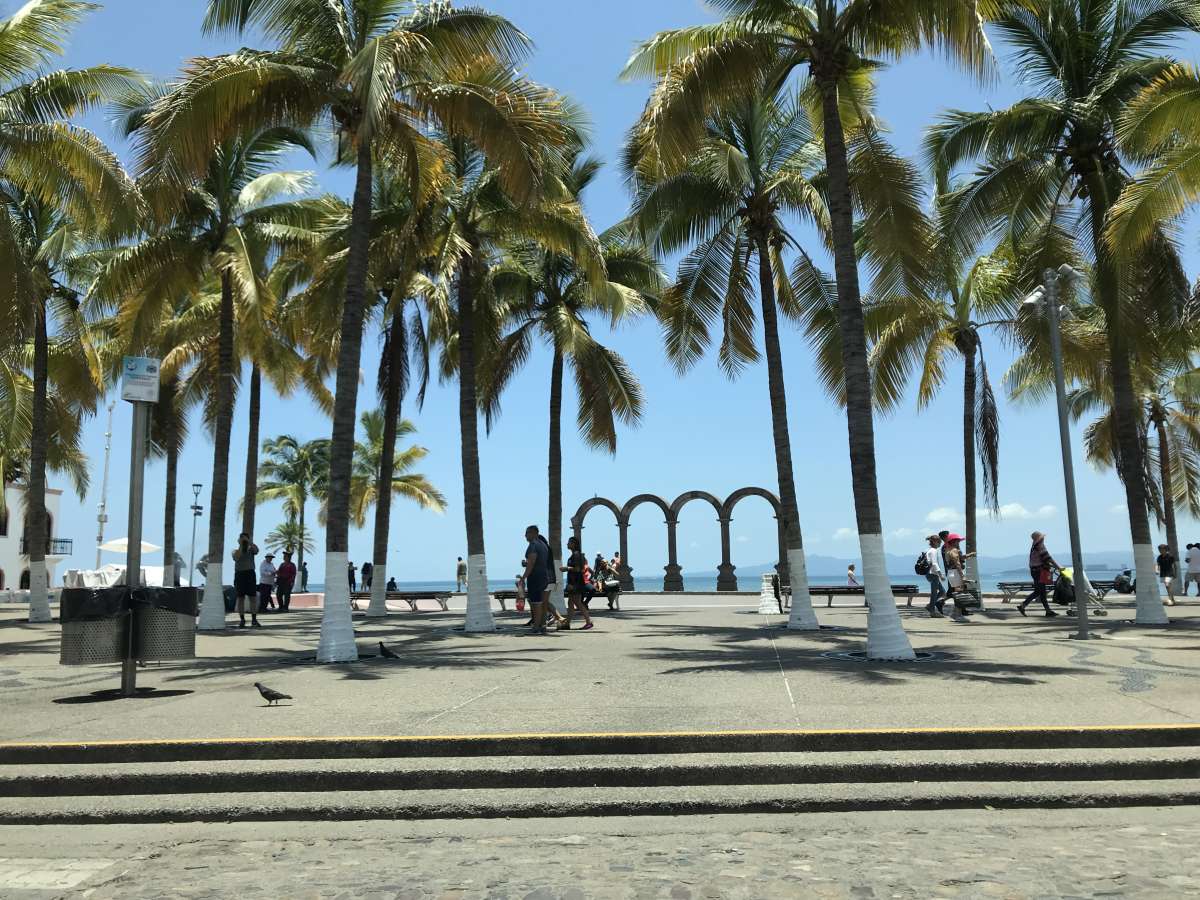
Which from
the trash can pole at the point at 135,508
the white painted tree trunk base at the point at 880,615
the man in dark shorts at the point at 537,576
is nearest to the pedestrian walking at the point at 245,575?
the man in dark shorts at the point at 537,576

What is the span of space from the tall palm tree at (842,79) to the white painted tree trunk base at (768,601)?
34.7 ft

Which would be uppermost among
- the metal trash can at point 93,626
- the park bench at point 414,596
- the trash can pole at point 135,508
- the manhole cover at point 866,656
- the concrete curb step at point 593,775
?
the trash can pole at point 135,508

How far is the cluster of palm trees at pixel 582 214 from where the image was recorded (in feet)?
41.8

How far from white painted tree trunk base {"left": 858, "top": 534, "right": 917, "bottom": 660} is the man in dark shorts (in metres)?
6.17

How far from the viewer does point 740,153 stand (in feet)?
55.0

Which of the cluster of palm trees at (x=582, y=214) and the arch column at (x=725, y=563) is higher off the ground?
the cluster of palm trees at (x=582, y=214)

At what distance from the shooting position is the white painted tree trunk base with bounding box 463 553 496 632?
55.0ft

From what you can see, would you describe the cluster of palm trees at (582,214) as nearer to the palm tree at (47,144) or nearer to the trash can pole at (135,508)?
the palm tree at (47,144)

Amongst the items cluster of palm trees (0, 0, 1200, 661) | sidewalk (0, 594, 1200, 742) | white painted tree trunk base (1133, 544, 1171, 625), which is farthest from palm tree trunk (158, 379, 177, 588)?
white painted tree trunk base (1133, 544, 1171, 625)

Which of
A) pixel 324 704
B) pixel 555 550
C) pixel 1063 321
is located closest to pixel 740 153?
pixel 555 550

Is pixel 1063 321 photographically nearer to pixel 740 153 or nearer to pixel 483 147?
pixel 740 153

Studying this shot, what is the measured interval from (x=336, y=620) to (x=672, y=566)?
2398 cm

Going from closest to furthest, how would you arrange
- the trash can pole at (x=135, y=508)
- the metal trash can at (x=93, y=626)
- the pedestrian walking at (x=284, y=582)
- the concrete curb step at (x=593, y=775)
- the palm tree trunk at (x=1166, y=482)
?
the concrete curb step at (x=593, y=775), the metal trash can at (x=93, y=626), the trash can pole at (x=135, y=508), the pedestrian walking at (x=284, y=582), the palm tree trunk at (x=1166, y=482)

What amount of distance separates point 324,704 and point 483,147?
27.8ft
